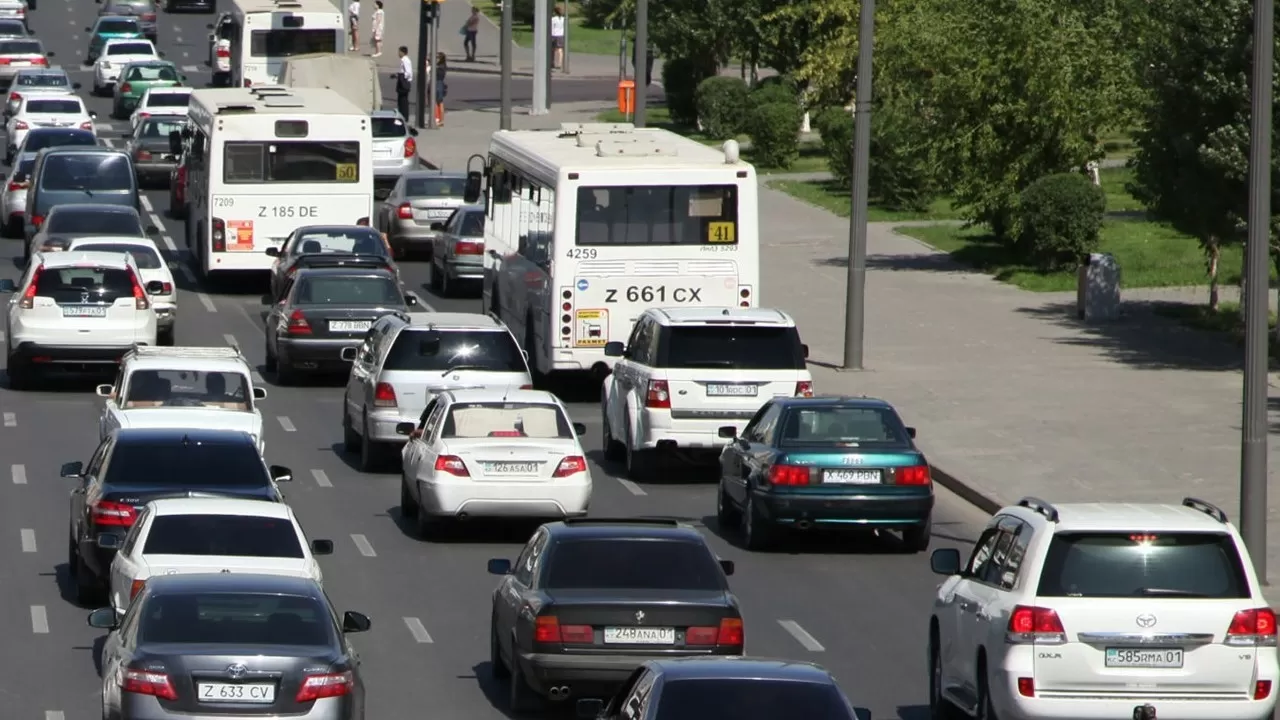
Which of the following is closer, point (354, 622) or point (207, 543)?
point (354, 622)

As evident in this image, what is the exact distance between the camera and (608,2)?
3440 inches

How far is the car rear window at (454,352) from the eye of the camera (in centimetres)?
2681

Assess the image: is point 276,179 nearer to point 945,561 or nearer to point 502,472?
point 502,472

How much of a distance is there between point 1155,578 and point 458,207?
1195 inches

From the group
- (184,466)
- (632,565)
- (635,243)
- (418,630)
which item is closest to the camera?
(632,565)

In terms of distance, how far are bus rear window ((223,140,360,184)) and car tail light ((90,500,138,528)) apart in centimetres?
2172

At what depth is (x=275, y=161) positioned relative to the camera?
40.6 m

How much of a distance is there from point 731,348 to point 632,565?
10504 millimetres

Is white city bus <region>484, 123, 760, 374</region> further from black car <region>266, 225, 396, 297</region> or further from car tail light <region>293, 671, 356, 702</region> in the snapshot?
car tail light <region>293, 671, 356, 702</region>

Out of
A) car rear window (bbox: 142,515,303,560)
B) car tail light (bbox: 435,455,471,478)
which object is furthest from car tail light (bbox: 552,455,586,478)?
car rear window (bbox: 142,515,303,560)

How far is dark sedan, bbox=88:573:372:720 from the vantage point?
1329cm

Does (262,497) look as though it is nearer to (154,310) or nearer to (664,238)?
(664,238)

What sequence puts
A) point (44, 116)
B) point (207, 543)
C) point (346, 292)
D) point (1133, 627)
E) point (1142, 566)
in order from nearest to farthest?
point (1133, 627), point (1142, 566), point (207, 543), point (346, 292), point (44, 116)

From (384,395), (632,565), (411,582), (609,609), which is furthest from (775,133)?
(609,609)
